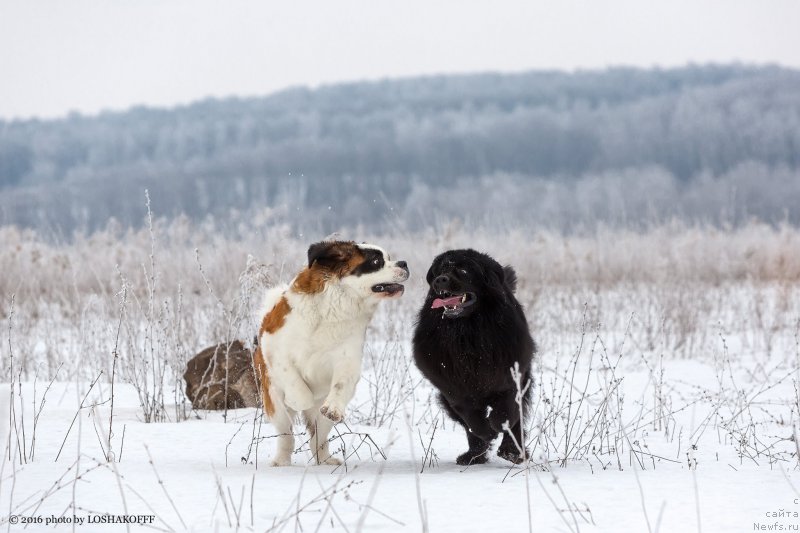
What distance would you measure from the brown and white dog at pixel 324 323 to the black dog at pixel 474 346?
0.34m

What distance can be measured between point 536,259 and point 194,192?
33396mm

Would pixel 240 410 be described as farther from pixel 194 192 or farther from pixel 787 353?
pixel 194 192

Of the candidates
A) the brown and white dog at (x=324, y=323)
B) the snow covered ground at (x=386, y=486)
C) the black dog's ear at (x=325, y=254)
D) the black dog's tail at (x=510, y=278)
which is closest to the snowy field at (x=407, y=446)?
the snow covered ground at (x=386, y=486)

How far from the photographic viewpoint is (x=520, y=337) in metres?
4.94

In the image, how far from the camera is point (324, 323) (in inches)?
185

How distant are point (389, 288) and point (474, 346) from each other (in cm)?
58

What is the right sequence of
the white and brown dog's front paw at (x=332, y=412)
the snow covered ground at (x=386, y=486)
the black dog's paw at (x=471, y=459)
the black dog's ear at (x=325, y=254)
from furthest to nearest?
1. the black dog's paw at (x=471, y=459)
2. the black dog's ear at (x=325, y=254)
3. the white and brown dog's front paw at (x=332, y=412)
4. the snow covered ground at (x=386, y=486)

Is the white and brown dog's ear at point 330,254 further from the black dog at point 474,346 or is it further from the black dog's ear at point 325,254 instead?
the black dog at point 474,346

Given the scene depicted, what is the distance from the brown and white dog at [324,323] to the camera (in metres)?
4.68

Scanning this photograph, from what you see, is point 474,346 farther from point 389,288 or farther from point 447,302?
point 389,288

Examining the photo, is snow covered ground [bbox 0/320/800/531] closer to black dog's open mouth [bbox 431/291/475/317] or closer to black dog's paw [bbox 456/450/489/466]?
black dog's paw [bbox 456/450/489/466]

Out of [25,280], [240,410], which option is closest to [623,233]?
[25,280]

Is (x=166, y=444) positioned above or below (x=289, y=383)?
below

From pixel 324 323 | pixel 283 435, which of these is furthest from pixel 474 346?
pixel 283 435
